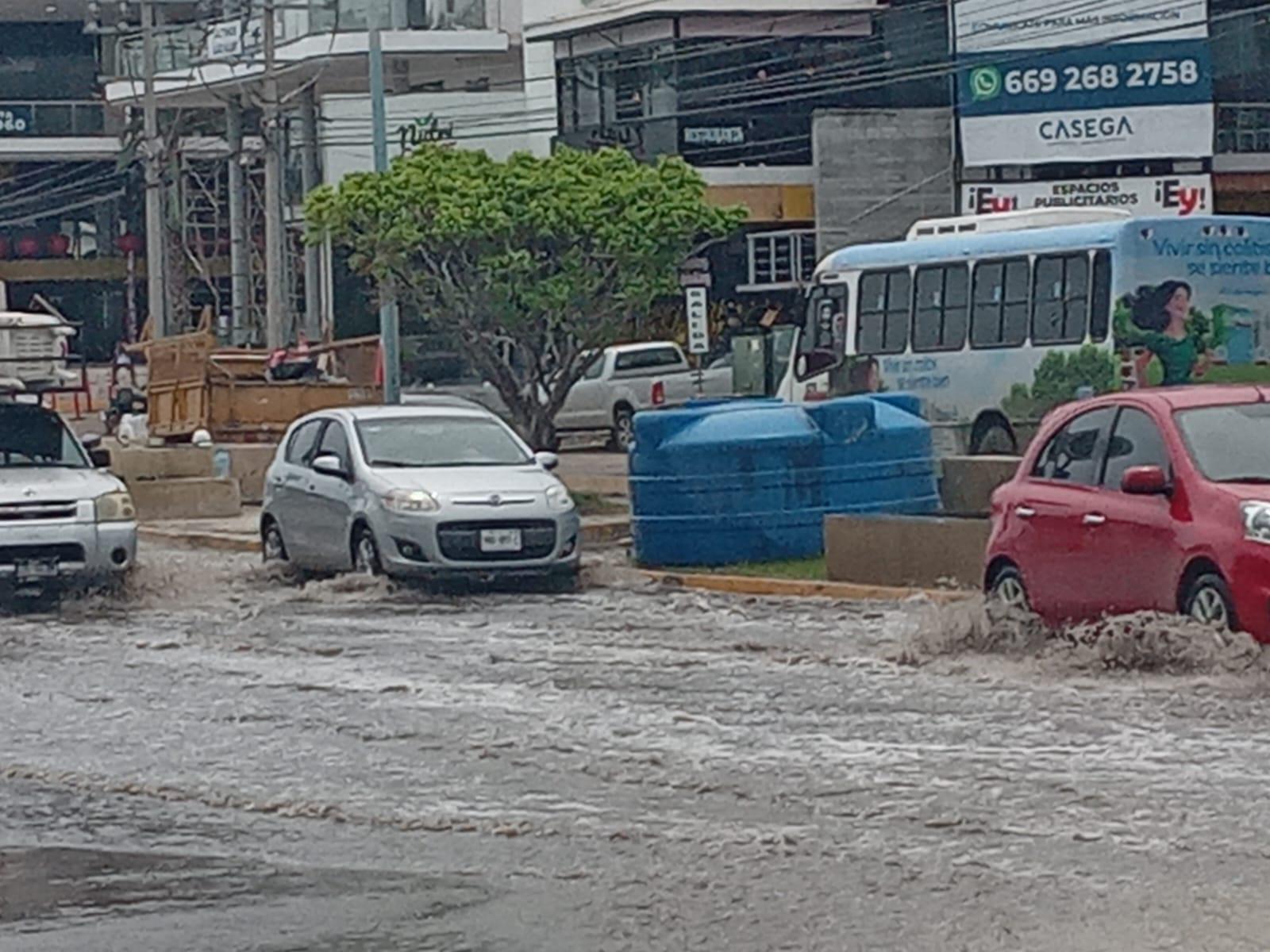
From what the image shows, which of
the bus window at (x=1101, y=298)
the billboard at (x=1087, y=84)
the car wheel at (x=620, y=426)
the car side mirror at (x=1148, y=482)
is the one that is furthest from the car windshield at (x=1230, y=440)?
the billboard at (x=1087, y=84)

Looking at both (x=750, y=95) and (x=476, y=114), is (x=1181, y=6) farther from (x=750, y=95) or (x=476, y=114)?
(x=476, y=114)

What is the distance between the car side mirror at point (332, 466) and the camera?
817 inches

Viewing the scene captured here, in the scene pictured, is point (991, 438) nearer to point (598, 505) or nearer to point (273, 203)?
point (598, 505)

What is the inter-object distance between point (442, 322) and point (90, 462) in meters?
7.41

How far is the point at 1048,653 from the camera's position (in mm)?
14273

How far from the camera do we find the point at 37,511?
19.0 meters

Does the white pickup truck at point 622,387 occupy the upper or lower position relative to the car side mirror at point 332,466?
lower

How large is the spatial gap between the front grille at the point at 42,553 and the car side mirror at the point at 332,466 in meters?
2.44

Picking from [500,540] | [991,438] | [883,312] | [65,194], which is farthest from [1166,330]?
[65,194]

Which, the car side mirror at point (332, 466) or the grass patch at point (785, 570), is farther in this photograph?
the car side mirror at point (332, 466)

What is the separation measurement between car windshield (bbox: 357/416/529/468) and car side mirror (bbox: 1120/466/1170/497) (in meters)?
8.09

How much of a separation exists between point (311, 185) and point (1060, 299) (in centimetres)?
3516

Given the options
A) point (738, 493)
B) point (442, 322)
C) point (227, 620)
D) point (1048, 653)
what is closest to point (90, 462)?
point (227, 620)

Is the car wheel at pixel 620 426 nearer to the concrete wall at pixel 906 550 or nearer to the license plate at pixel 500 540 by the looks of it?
the license plate at pixel 500 540
